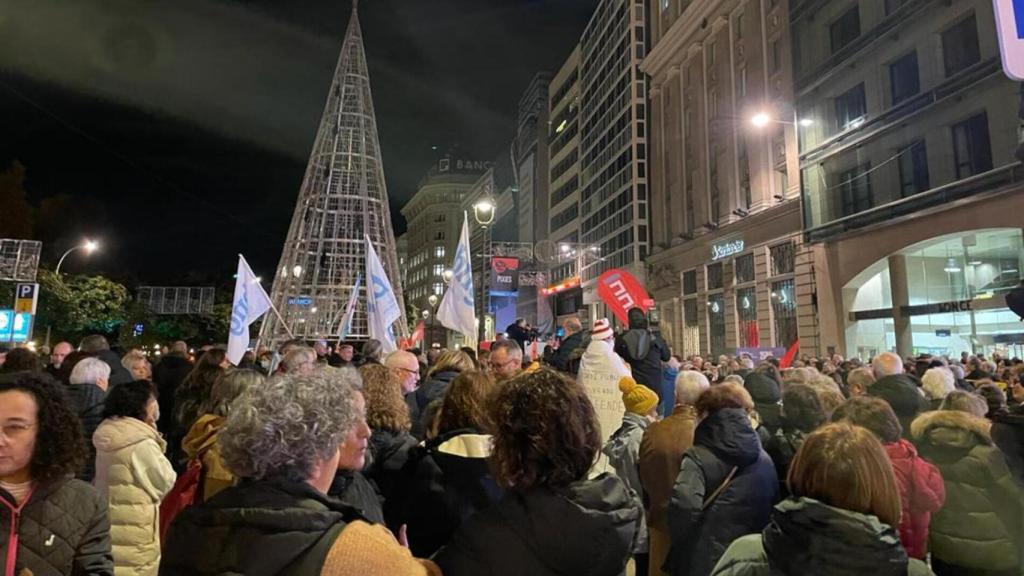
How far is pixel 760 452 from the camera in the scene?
3809 mm

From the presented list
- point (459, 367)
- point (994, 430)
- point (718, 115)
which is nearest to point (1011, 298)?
point (994, 430)

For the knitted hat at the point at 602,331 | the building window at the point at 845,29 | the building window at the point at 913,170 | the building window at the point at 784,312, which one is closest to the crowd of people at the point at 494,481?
the knitted hat at the point at 602,331

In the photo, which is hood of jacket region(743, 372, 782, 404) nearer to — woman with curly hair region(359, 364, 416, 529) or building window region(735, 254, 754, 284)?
woman with curly hair region(359, 364, 416, 529)

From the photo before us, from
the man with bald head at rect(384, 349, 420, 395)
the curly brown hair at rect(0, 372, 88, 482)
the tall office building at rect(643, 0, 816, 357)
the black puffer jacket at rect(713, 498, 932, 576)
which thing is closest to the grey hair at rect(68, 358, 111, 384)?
the man with bald head at rect(384, 349, 420, 395)

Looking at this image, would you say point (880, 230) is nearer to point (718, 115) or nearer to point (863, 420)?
point (718, 115)

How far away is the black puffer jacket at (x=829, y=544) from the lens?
2070 millimetres

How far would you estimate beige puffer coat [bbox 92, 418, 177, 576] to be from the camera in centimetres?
379

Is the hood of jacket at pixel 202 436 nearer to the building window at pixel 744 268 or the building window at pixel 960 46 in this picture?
the building window at pixel 960 46

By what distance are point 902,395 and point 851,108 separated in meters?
25.7

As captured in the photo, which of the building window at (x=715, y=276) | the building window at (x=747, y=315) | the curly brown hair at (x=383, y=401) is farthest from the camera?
the building window at (x=715, y=276)

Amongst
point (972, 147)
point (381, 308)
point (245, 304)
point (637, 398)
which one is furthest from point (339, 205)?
point (972, 147)

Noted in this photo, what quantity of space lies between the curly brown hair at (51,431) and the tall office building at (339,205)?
2191 centimetres

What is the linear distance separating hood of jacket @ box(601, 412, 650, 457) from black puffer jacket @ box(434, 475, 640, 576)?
2785 millimetres

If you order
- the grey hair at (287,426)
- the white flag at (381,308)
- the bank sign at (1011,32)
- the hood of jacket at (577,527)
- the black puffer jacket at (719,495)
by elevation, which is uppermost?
the bank sign at (1011,32)
